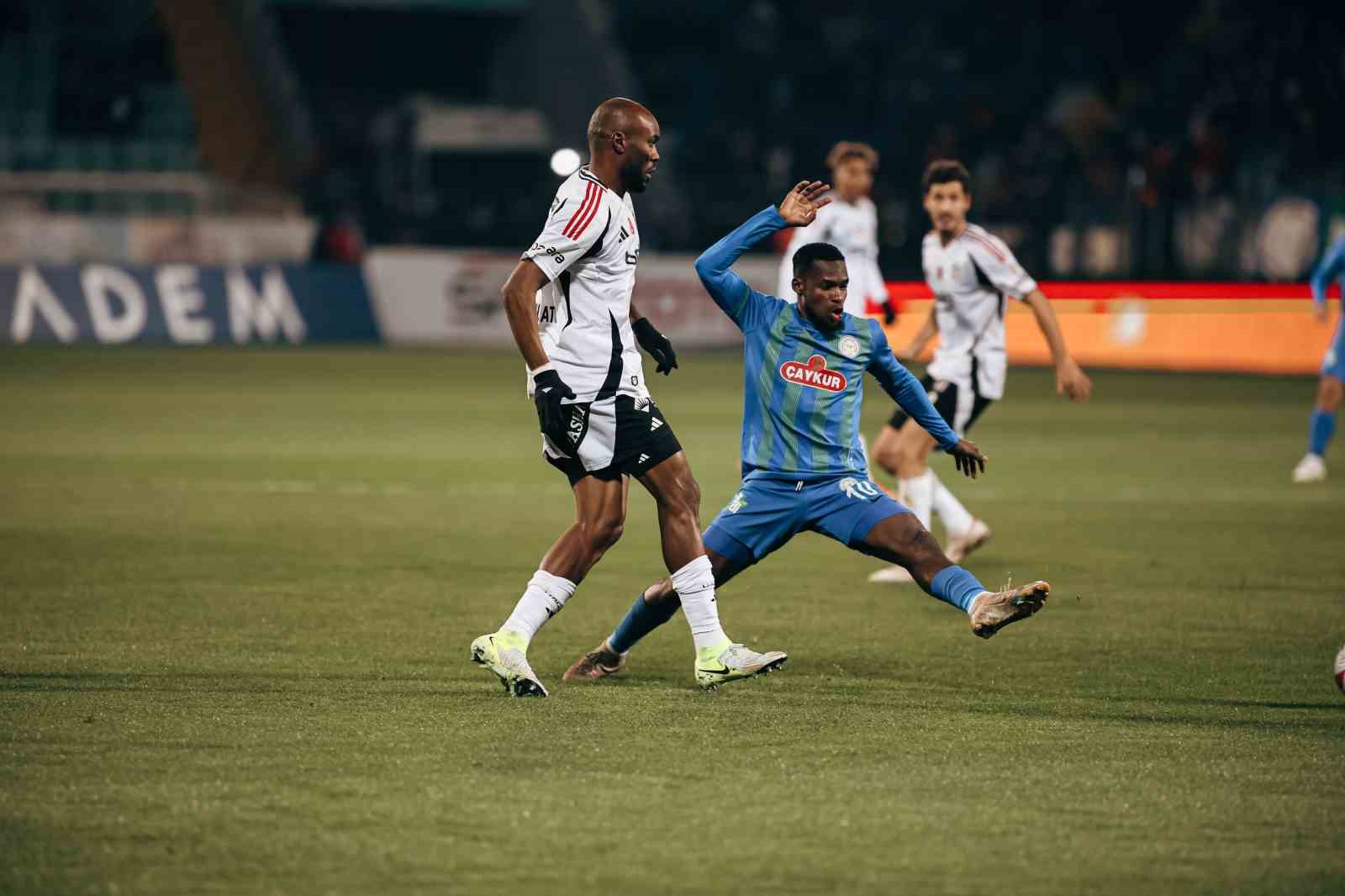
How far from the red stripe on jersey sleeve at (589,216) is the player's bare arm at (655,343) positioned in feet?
1.46

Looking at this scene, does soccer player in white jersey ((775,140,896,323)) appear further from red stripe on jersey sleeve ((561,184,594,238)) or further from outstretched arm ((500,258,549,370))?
outstretched arm ((500,258,549,370))

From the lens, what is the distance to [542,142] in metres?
48.2

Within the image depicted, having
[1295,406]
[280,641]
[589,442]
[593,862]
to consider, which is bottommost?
[1295,406]

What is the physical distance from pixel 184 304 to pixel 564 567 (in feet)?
87.0

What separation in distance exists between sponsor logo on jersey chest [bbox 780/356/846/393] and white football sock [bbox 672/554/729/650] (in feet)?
2.60

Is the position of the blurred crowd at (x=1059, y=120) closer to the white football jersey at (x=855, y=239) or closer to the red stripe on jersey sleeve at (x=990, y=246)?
the white football jersey at (x=855, y=239)

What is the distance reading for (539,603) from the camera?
713 cm

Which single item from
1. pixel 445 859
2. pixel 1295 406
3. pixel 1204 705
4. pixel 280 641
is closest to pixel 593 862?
pixel 445 859

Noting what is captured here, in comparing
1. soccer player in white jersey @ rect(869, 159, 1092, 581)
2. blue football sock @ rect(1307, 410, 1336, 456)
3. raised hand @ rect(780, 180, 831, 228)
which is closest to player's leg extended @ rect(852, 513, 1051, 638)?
raised hand @ rect(780, 180, 831, 228)

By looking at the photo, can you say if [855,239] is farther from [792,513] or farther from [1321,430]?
[792,513]

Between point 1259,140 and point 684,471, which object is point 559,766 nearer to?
point 684,471

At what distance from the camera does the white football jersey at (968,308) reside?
10641 mm

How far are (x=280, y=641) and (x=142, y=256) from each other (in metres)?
30.8

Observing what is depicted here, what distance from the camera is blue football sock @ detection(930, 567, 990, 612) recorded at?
7.10m
